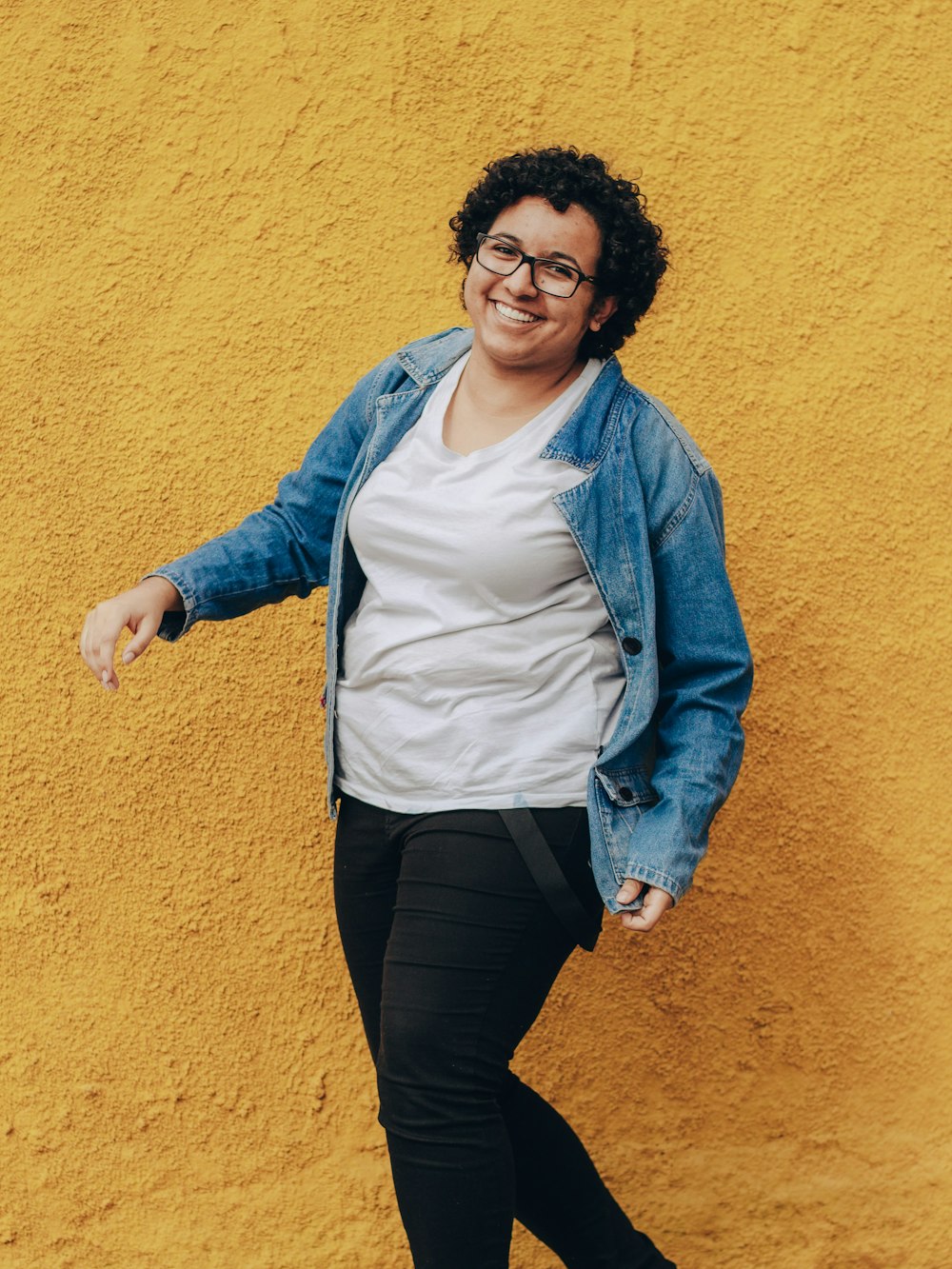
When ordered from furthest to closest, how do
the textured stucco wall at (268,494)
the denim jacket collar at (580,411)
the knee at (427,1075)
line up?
the textured stucco wall at (268,494), the denim jacket collar at (580,411), the knee at (427,1075)

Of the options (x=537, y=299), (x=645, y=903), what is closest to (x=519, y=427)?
(x=537, y=299)

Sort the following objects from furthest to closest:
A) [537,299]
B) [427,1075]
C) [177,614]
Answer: [177,614]
[537,299]
[427,1075]

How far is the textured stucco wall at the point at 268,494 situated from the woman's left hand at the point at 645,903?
0.90 m

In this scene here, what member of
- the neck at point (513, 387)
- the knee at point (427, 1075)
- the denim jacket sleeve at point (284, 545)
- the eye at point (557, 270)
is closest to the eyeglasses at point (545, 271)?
the eye at point (557, 270)

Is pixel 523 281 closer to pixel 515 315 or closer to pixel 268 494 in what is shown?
pixel 515 315

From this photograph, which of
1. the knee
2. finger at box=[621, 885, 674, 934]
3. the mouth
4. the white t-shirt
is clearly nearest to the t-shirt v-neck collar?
the white t-shirt

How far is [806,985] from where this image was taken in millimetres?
2676

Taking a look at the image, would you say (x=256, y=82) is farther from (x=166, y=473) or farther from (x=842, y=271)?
(x=842, y=271)

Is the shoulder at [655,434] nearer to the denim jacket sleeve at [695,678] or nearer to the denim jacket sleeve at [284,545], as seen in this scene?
the denim jacket sleeve at [695,678]

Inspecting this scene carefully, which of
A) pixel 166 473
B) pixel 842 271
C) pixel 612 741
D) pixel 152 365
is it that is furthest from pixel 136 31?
pixel 612 741

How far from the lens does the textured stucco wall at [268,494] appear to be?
→ 8.57 feet

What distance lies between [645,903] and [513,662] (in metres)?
0.37

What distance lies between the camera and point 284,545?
6.89ft

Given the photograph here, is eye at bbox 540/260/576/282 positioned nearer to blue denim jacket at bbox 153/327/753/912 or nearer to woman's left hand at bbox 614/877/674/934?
blue denim jacket at bbox 153/327/753/912
